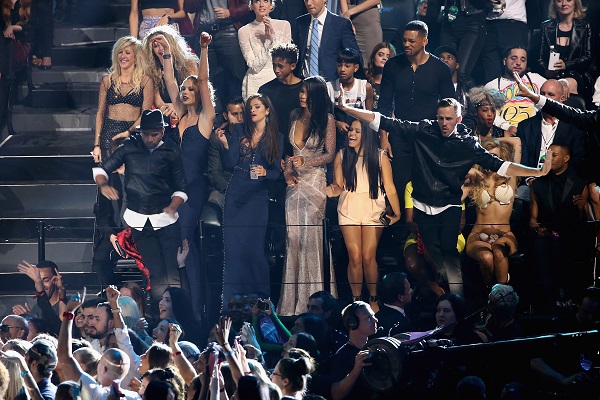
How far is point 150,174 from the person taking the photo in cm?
1155

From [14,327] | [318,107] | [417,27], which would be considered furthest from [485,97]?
[14,327]

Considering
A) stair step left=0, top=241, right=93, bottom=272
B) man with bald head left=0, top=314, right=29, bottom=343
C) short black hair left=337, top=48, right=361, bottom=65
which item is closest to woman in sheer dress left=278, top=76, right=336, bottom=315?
short black hair left=337, top=48, right=361, bottom=65

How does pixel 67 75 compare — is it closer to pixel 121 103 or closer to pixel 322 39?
pixel 121 103

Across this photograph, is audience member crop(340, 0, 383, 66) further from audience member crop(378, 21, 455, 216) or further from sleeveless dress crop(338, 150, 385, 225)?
sleeveless dress crop(338, 150, 385, 225)

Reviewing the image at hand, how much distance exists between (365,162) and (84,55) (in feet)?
10.7

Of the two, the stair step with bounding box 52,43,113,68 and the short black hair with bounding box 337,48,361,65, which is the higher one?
the short black hair with bounding box 337,48,361,65

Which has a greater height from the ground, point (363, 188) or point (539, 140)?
point (539, 140)

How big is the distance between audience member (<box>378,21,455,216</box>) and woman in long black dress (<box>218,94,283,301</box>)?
991mm

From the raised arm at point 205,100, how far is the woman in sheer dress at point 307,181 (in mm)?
758

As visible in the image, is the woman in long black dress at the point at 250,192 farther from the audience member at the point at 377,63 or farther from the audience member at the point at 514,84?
the audience member at the point at 514,84

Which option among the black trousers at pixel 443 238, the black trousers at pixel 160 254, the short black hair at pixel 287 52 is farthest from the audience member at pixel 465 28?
the black trousers at pixel 160 254

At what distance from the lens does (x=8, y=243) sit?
1173 centimetres

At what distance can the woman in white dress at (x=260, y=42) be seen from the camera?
1180 cm

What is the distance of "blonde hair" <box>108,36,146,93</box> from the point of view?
11.9 metres
